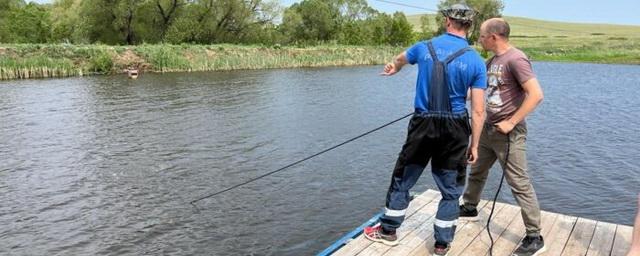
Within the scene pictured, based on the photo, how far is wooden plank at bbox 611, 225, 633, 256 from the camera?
486cm

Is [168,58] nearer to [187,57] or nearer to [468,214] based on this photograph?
[187,57]

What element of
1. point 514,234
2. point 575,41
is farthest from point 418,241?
point 575,41

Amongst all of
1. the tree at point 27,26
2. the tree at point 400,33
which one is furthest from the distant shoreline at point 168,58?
the tree at point 27,26

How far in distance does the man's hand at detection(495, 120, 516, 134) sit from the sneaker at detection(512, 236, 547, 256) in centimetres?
104

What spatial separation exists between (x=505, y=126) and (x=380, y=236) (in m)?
1.56

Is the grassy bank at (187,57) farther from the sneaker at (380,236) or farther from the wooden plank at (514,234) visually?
the wooden plank at (514,234)

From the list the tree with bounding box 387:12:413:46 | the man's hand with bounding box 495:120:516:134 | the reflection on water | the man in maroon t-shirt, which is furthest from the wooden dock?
the tree with bounding box 387:12:413:46

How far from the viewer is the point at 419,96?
4.56 meters

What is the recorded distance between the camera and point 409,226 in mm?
5566

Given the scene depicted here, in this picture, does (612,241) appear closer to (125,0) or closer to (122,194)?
(122,194)

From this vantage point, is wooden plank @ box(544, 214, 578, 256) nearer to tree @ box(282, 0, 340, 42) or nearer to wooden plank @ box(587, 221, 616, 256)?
wooden plank @ box(587, 221, 616, 256)

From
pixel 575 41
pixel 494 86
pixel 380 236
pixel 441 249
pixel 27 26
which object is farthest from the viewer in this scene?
pixel 575 41

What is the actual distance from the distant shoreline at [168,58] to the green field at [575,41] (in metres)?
1.70

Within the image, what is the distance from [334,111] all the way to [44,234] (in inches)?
528
